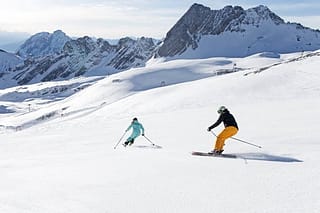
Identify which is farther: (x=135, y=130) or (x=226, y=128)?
(x=135, y=130)

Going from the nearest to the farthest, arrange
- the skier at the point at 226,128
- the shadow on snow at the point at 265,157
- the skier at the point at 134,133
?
A: the shadow on snow at the point at 265,157
the skier at the point at 226,128
the skier at the point at 134,133

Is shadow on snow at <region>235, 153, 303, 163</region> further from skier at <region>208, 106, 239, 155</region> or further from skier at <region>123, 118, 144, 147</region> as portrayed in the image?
skier at <region>123, 118, 144, 147</region>

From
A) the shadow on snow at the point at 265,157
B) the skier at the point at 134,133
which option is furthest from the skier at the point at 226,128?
the skier at the point at 134,133

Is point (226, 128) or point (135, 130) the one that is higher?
point (226, 128)

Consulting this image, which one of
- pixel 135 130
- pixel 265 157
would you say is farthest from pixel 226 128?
pixel 135 130

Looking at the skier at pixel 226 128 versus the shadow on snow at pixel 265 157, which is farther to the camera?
the skier at pixel 226 128

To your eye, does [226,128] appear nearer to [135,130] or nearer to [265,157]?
[265,157]

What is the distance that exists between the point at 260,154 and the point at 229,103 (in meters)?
30.3

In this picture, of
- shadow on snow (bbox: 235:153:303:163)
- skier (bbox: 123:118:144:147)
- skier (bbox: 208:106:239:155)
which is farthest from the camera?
skier (bbox: 123:118:144:147)

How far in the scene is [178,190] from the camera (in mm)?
9969

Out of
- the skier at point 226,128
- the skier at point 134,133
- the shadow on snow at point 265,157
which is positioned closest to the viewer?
the shadow on snow at point 265,157

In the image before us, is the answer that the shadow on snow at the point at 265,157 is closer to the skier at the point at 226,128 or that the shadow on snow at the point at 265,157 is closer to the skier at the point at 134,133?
the skier at the point at 226,128

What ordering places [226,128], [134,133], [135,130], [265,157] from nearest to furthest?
[265,157]
[226,128]
[134,133]
[135,130]

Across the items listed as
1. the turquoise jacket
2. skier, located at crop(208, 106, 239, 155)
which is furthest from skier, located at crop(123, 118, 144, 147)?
skier, located at crop(208, 106, 239, 155)
